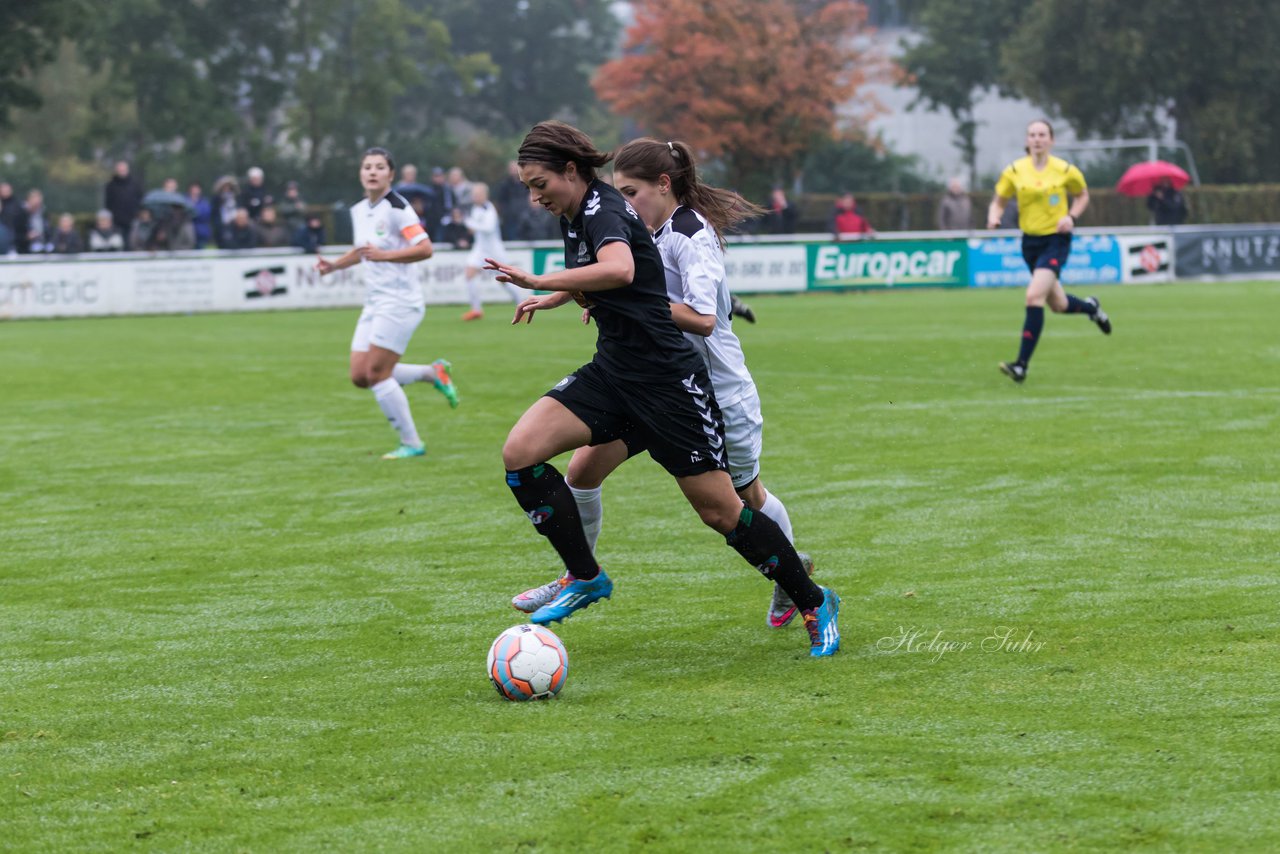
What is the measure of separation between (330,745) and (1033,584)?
312cm

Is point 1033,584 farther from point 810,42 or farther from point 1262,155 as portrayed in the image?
point 1262,155

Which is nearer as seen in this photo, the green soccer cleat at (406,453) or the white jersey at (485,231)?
the green soccer cleat at (406,453)

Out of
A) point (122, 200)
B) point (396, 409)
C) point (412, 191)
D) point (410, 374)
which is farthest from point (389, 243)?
point (122, 200)

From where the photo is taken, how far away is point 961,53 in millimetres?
58969

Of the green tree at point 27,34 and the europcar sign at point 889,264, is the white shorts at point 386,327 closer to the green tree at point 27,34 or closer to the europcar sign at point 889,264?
the europcar sign at point 889,264

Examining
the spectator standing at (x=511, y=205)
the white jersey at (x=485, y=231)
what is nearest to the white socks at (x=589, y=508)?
the white jersey at (x=485, y=231)

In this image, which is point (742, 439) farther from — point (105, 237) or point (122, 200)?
point (122, 200)

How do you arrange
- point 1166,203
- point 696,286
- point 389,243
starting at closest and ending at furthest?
point 696,286 → point 389,243 → point 1166,203

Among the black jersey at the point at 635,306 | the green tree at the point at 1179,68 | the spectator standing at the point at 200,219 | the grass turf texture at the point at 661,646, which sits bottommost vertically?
the grass turf texture at the point at 661,646

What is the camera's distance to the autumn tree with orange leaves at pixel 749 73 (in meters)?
46.7

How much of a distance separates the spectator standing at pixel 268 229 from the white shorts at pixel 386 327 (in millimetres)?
18944

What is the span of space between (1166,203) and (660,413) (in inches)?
1240

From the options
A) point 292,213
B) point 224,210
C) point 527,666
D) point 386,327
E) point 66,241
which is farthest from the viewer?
point 292,213

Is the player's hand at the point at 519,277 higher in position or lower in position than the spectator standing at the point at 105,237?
lower
